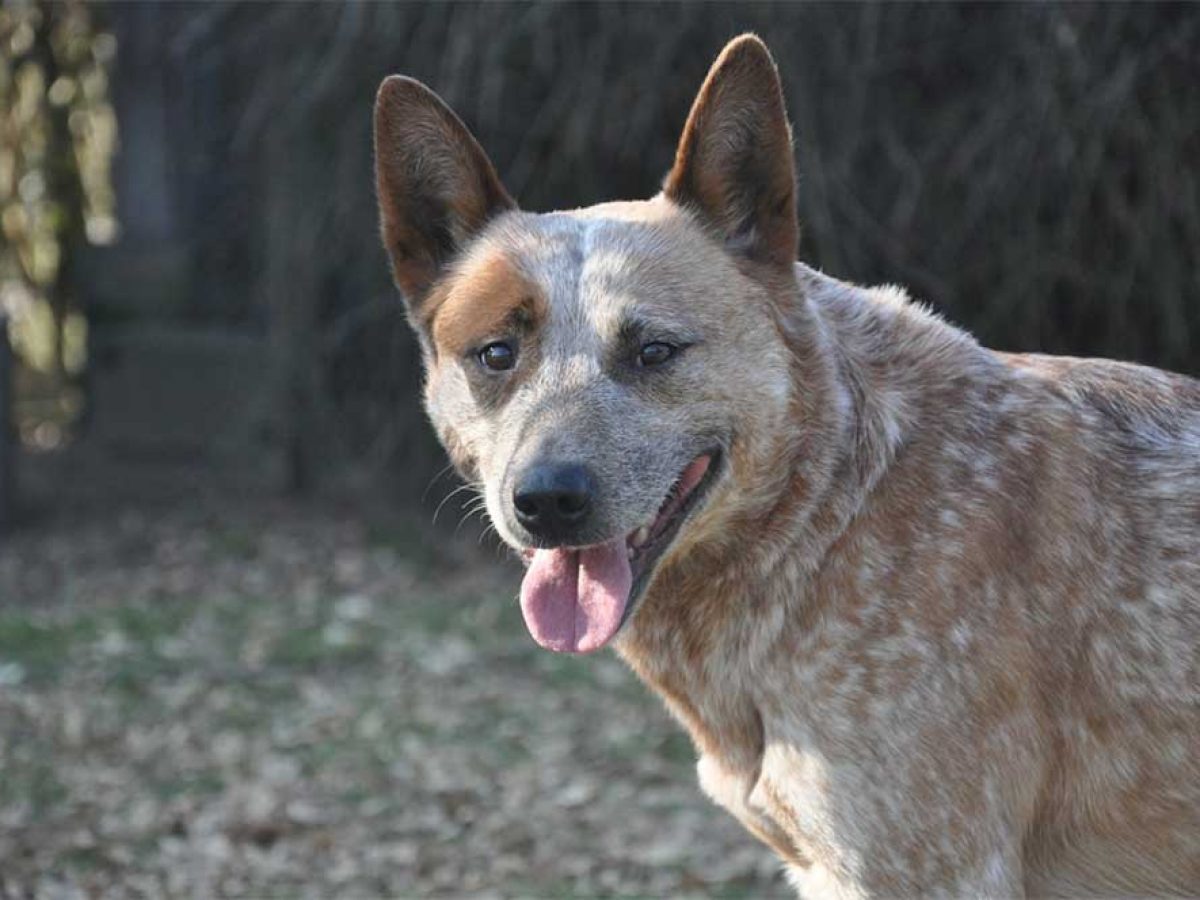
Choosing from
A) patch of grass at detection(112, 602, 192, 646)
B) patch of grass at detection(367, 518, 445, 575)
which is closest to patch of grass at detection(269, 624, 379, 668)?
patch of grass at detection(112, 602, 192, 646)

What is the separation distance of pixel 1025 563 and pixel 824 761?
0.49 metres

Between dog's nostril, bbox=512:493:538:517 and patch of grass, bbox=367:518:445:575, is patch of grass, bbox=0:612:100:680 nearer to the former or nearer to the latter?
patch of grass, bbox=367:518:445:575

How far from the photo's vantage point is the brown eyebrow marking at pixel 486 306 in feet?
9.56

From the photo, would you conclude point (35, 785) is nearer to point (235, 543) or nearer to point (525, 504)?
point (525, 504)

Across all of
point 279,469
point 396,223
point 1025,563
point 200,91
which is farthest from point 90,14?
point 1025,563

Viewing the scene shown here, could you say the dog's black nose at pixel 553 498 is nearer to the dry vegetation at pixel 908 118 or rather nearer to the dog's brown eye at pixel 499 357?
the dog's brown eye at pixel 499 357

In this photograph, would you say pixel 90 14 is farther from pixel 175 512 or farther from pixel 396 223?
pixel 396 223

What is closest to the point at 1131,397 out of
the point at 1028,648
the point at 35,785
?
the point at 1028,648

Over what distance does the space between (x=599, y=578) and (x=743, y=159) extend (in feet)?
2.77

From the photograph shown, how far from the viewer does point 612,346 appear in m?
2.87

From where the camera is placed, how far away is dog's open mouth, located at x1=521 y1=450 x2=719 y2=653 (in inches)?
108

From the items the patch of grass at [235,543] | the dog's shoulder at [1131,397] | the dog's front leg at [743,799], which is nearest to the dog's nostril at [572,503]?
the dog's front leg at [743,799]

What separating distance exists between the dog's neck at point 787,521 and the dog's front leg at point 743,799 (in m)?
0.04

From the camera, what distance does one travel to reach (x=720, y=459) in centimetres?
284
